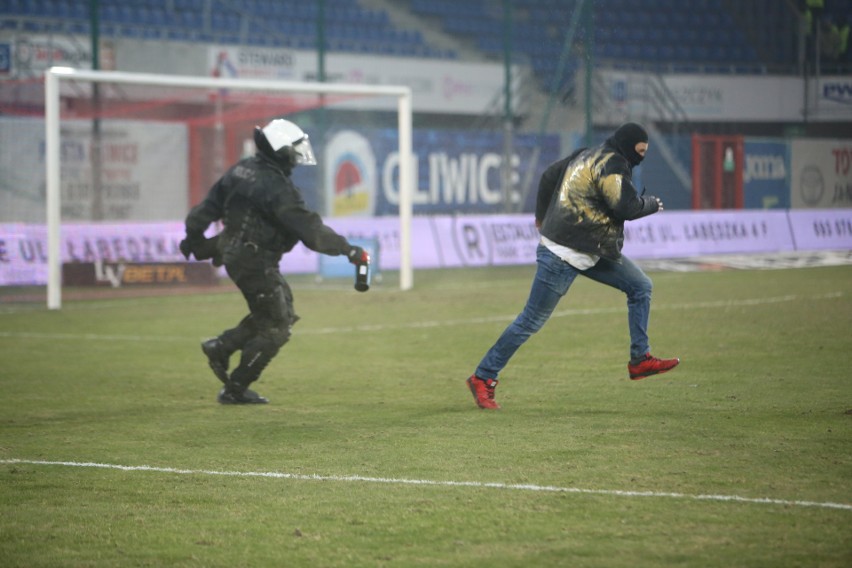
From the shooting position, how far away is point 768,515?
18.6 ft

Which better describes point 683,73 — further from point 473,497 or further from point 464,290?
point 473,497

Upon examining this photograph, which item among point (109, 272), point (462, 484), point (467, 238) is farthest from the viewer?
point (467, 238)

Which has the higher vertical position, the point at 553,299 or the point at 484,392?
the point at 553,299

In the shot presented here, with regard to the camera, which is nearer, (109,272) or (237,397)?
(237,397)

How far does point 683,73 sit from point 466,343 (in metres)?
23.6

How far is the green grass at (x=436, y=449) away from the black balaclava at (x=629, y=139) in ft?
5.71

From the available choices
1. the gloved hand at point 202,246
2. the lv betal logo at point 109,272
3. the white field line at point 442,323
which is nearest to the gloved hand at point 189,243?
the gloved hand at point 202,246

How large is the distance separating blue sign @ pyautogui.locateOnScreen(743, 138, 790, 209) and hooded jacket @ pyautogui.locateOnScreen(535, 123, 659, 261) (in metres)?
24.6

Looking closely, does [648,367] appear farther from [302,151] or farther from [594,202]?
[302,151]

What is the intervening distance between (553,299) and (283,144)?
2.17 metres

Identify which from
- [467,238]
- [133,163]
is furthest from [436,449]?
[467,238]

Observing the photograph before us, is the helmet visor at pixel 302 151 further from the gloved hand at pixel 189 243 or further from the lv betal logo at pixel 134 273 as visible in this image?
the lv betal logo at pixel 134 273

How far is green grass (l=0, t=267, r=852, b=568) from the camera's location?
542 centimetres

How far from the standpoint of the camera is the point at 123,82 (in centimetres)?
1822
